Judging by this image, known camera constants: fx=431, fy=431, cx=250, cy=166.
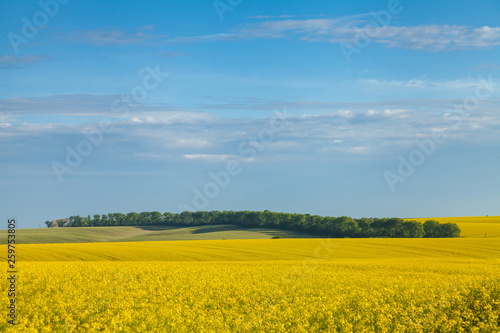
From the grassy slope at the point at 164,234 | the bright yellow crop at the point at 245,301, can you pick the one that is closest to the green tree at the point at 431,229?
the grassy slope at the point at 164,234

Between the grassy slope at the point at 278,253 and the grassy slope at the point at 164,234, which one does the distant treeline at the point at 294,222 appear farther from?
the grassy slope at the point at 278,253

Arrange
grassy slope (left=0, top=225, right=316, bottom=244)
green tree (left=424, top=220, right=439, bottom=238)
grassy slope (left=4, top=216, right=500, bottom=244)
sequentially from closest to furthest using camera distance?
1. green tree (left=424, top=220, right=439, bottom=238)
2. grassy slope (left=4, top=216, right=500, bottom=244)
3. grassy slope (left=0, top=225, right=316, bottom=244)

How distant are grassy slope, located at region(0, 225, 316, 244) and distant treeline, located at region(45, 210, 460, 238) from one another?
4067 millimetres

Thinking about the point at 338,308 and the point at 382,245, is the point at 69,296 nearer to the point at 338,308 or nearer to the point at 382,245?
the point at 338,308

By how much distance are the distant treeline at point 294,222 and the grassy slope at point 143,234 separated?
13.3 feet

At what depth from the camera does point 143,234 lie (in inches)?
3509

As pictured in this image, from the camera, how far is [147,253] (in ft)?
128

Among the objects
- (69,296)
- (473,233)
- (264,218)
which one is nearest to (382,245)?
(473,233)

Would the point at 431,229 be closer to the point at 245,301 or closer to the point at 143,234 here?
the point at 143,234

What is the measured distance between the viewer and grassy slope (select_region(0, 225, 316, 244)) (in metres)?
75.8

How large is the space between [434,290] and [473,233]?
57.2 metres

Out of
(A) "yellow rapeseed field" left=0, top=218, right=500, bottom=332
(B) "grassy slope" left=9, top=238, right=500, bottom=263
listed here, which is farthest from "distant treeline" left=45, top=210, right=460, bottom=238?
(A) "yellow rapeseed field" left=0, top=218, right=500, bottom=332

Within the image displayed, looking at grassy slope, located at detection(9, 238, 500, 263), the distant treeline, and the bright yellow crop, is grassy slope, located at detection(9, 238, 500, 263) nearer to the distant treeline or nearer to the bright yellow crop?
the bright yellow crop

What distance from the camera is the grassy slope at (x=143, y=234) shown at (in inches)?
2982
